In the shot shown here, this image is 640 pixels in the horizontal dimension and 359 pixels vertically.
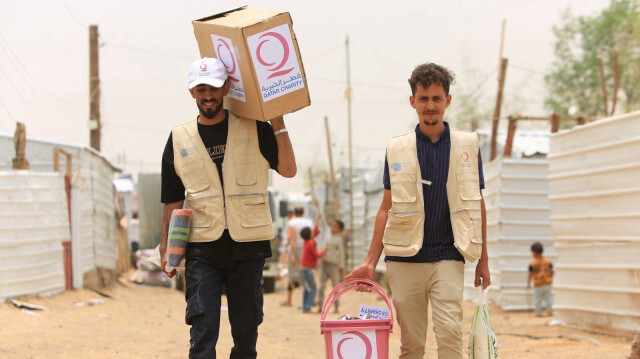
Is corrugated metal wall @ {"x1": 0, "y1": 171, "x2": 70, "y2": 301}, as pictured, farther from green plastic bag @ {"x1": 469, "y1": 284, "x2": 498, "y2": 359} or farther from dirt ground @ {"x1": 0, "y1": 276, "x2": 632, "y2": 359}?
green plastic bag @ {"x1": 469, "y1": 284, "x2": 498, "y2": 359}

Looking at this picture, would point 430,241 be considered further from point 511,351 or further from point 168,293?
point 168,293

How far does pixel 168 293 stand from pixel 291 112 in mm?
16428

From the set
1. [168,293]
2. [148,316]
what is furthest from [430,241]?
[168,293]

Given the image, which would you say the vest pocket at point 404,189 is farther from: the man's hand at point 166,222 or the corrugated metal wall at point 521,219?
the corrugated metal wall at point 521,219

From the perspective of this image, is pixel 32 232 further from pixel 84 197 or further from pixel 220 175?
pixel 220 175

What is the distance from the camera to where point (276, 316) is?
48.5 feet

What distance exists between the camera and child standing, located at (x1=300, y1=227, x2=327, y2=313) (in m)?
15.3

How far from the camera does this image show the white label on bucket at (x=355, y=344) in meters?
4.38

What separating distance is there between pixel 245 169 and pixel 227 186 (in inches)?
5.7

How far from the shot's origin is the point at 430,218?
486 cm

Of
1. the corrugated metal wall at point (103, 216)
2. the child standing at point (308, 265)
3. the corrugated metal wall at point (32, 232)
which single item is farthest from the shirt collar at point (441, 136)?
the corrugated metal wall at point (103, 216)

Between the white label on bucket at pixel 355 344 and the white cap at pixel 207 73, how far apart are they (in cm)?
159

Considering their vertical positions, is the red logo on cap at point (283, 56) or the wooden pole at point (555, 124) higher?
the wooden pole at point (555, 124)

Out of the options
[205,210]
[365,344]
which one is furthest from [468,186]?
[205,210]
